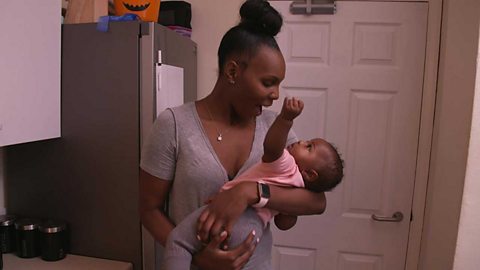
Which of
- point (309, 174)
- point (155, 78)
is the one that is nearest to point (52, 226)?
point (155, 78)

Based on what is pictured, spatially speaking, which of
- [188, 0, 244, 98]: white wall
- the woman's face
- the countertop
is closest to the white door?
[188, 0, 244, 98]: white wall

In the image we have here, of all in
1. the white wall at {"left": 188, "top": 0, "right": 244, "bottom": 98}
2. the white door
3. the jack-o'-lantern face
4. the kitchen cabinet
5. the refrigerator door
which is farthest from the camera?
the white wall at {"left": 188, "top": 0, "right": 244, "bottom": 98}

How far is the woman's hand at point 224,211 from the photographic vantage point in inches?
36.8

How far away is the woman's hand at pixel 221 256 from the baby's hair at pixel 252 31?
1.55 ft

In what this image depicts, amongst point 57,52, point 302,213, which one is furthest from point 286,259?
point 57,52

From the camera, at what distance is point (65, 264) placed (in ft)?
5.26

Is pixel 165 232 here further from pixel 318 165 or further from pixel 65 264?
pixel 65 264

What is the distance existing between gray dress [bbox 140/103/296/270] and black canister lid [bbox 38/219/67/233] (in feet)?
2.61

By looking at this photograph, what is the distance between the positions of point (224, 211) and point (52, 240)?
1010 mm

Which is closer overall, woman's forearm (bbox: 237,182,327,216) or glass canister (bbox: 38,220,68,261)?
woman's forearm (bbox: 237,182,327,216)

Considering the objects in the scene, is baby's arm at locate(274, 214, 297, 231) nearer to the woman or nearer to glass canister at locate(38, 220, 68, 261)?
the woman

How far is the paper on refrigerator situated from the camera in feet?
5.16

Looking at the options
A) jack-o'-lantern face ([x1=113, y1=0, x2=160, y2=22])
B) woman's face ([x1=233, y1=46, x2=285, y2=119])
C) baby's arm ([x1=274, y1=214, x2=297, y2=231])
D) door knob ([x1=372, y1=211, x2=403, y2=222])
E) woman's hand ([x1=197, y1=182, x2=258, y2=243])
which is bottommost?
door knob ([x1=372, y1=211, x2=403, y2=222])

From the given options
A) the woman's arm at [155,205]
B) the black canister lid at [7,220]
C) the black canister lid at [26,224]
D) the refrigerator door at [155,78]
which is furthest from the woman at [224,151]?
the black canister lid at [7,220]
